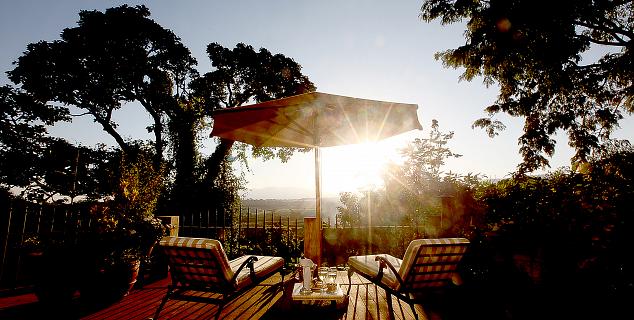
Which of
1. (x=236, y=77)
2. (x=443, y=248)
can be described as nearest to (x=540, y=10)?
(x=443, y=248)

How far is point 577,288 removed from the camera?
3396 millimetres

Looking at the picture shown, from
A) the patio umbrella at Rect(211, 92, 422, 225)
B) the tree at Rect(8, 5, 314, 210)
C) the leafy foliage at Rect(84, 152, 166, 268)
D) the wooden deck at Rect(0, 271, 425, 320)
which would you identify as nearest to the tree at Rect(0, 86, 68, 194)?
the tree at Rect(8, 5, 314, 210)

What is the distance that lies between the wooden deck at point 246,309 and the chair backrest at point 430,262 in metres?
0.47

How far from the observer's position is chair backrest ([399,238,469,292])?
3.21 m

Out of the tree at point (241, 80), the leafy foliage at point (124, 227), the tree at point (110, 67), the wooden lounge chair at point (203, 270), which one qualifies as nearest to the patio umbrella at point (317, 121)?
the wooden lounge chair at point (203, 270)

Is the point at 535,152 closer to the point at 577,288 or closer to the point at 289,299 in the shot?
the point at 577,288

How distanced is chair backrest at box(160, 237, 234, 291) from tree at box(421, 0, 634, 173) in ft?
34.8

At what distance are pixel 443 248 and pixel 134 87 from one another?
1913 centimetres

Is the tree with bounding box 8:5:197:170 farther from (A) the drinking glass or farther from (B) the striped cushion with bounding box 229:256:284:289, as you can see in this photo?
(A) the drinking glass

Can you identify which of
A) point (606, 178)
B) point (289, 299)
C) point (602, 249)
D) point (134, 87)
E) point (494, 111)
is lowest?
point (289, 299)

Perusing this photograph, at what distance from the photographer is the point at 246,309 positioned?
385cm

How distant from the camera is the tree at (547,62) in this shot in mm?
9469

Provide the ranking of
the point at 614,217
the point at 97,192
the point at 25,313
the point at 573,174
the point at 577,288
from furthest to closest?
1. the point at 97,192
2. the point at 573,174
3. the point at 25,313
4. the point at 577,288
5. the point at 614,217

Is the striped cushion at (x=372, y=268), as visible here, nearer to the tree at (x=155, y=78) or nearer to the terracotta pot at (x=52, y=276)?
the terracotta pot at (x=52, y=276)
